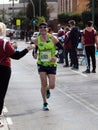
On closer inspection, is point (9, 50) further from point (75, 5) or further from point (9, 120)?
point (75, 5)

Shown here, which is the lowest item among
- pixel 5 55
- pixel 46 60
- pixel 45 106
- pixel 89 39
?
pixel 45 106

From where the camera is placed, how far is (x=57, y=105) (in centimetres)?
1230

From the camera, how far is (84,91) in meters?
15.0

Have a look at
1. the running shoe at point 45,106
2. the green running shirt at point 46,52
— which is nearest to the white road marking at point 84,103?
the running shoe at point 45,106

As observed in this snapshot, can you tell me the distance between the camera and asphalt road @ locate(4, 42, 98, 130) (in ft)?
32.1

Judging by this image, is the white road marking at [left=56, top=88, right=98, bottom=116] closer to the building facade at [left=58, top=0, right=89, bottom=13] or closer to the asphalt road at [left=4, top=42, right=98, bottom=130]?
the asphalt road at [left=4, top=42, right=98, bottom=130]

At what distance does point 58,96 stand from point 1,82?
4.97 m

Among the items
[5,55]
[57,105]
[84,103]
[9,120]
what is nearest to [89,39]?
[84,103]

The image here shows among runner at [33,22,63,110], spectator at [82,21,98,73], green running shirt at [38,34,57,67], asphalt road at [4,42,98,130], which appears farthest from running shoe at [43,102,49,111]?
spectator at [82,21,98,73]

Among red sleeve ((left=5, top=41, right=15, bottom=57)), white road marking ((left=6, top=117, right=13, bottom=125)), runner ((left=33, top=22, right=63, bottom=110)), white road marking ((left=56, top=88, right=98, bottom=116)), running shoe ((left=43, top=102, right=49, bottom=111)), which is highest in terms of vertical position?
red sleeve ((left=5, top=41, right=15, bottom=57))

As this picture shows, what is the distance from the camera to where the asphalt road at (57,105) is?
32.1 ft

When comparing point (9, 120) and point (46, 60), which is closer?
point (9, 120)

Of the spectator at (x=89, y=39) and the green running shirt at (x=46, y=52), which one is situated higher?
the green running shirt at (x=46, y=52)

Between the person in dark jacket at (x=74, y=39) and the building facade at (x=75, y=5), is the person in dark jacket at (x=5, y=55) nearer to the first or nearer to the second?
the person in dark jacket at (x=74, y=39)
